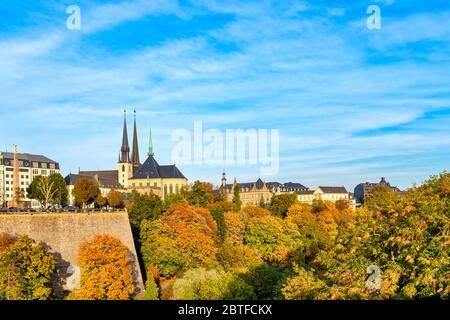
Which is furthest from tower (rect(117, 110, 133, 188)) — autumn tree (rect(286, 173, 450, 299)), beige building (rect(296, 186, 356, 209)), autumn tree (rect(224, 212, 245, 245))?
autumn tree (rect(286, 173, 450, 299))

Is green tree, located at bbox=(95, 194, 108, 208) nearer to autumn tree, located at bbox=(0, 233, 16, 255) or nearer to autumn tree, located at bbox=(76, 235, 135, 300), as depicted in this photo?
autumn tree, located at bbox=(0, 233, 16, 255)

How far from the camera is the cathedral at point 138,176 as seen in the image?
126312 millimetres

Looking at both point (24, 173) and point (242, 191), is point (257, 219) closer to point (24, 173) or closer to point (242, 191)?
point (24, 173)

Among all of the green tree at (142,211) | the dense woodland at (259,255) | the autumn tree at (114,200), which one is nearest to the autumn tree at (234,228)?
the dense woodland at (259,255)

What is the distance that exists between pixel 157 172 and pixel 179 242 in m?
82.1

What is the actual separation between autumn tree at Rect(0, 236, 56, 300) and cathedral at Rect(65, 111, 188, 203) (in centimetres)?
8134

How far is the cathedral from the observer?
414 feet

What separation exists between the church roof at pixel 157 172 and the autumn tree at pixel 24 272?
304 ft

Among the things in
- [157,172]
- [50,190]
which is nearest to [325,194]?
[157,172]

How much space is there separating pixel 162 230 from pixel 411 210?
30.6m

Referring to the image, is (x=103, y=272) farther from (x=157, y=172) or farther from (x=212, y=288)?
(x=157, y=172)

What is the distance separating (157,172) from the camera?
129 metres

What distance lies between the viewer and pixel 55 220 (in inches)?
1703
